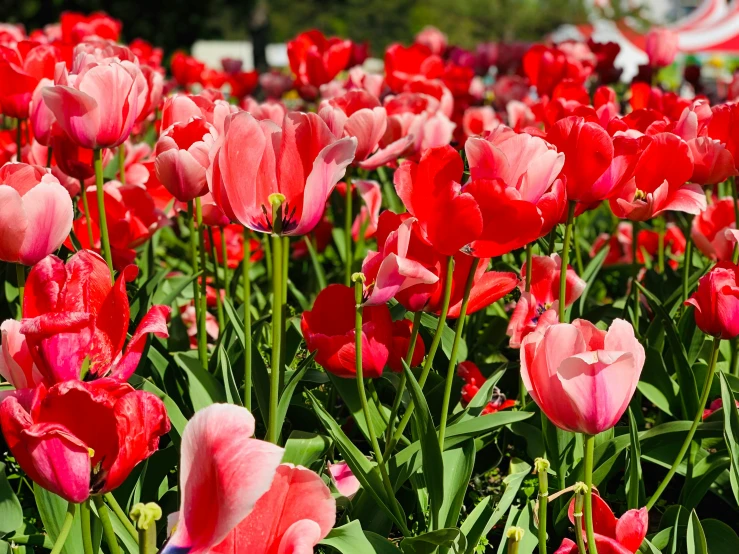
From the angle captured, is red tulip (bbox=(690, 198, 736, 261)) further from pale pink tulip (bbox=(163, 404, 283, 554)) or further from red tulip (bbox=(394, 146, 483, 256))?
pale pink tulip (bbox=(163, 404, 283, 554))

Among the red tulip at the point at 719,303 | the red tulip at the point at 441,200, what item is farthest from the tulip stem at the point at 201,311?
the red tulip at the point at 719,303

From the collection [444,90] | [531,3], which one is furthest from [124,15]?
[531,3]

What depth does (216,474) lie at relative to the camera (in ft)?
2.91

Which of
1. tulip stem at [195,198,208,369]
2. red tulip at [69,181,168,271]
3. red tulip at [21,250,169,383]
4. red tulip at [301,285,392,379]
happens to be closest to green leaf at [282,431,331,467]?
red tulip at [301,285,392,379]

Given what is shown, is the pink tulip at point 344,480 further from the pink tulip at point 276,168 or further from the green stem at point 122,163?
the green stem at point 122,163

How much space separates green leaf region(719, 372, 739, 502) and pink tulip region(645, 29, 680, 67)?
3.05 metres

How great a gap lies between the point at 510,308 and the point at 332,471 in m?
1.10

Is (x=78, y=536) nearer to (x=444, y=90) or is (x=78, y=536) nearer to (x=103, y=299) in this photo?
(x=103, y=299)

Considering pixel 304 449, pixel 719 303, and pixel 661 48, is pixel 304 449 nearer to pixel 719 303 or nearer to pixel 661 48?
pixel 719 303

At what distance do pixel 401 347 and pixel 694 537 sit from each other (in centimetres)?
57

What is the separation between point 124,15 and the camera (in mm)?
23078

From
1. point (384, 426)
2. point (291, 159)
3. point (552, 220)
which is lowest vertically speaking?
point (384, 426)

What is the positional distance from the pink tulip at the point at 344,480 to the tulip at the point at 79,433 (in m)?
0.58

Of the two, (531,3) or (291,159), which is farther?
(531,3)
